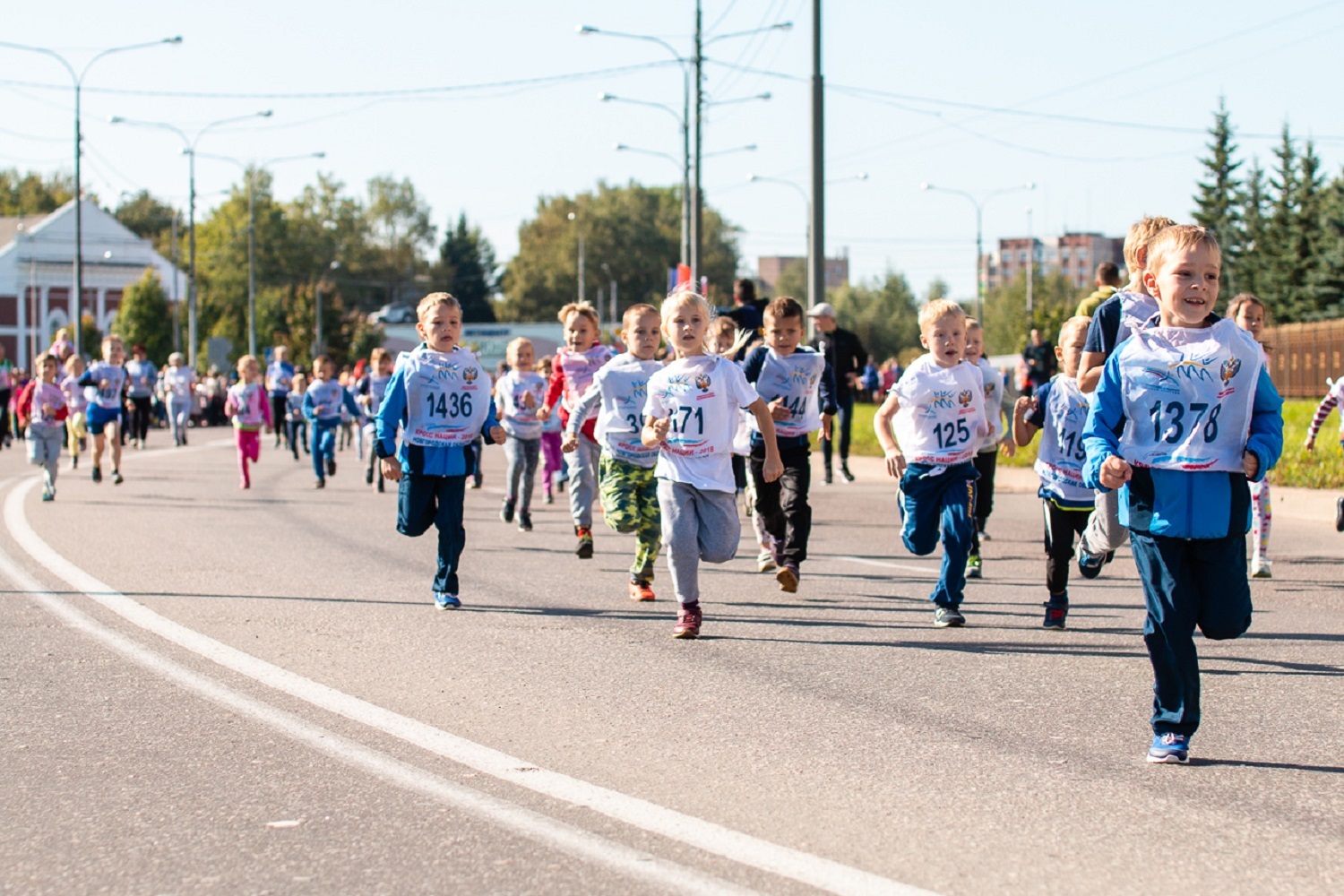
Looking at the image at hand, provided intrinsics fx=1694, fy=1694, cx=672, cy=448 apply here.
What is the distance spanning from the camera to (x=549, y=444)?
672 inches

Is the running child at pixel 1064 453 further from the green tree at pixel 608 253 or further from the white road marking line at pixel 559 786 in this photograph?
the green tree at pixel 608 253

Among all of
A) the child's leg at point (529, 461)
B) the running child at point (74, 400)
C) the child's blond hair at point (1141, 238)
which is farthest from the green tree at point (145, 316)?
the child's blond hair at point (1141, 238)

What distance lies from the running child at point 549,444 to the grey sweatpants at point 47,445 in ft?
16.6

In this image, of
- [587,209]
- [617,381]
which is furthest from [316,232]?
[617,381]

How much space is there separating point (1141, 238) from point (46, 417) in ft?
44.8

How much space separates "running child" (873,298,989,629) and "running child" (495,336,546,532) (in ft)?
20.3

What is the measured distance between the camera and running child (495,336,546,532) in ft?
48.0

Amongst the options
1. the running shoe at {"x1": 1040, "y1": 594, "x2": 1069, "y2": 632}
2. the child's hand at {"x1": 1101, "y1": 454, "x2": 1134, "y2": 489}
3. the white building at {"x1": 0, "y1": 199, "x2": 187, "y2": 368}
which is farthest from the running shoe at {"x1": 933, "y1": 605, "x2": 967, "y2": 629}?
the white building at {"x1": 0, "y1": 199, "x2": 187, "y2": 368}

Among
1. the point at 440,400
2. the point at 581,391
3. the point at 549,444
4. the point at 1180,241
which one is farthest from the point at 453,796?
the point at 549,444

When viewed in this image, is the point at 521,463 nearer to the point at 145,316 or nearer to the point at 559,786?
the point at 559,786

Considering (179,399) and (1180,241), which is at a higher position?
(1180,241)

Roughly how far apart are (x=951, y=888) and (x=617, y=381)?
5904mm

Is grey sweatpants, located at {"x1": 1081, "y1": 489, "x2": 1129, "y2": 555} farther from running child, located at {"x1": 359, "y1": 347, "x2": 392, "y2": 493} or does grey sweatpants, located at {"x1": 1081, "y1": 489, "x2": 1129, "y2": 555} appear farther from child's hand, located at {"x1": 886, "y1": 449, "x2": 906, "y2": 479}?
running child, located at {"x1": 359, "y1": 347, "x2": 392, "y2": 493}

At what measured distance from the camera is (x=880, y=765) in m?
5.39
